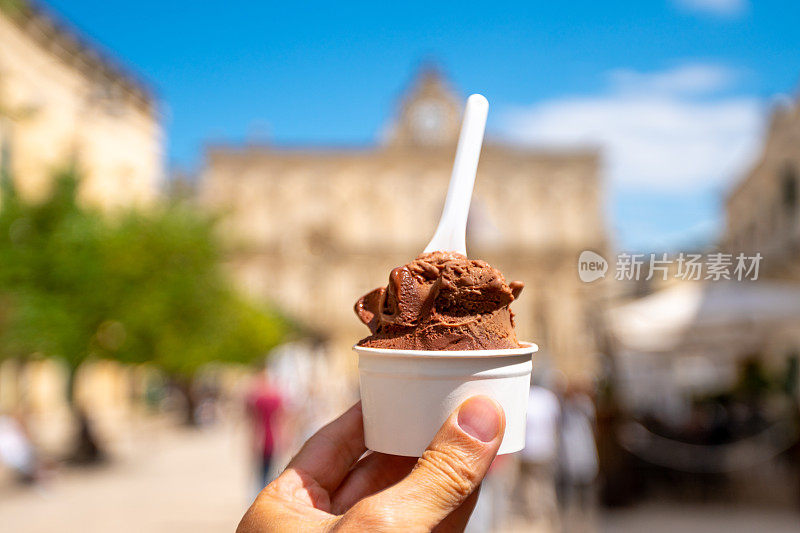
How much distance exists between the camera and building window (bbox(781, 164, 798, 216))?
12211 millimetres

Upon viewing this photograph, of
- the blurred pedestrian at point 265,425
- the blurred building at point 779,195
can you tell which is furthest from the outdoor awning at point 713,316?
the blurred building at point 779,195

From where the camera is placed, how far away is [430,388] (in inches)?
68.7

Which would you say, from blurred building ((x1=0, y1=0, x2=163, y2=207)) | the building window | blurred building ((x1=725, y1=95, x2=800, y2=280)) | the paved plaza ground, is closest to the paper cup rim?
the paved plaza ground

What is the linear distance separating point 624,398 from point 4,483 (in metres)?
8.77

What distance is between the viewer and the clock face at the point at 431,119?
150ft

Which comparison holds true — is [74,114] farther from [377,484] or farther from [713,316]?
A: [377,484]

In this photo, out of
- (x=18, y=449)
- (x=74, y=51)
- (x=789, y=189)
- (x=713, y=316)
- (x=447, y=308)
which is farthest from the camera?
(x=74, y=51)

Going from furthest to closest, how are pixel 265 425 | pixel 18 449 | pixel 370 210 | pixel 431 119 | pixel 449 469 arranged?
pixel 431 119
pixel 370 210
pixel 18 449
pixel 265 425
pixel 449 469

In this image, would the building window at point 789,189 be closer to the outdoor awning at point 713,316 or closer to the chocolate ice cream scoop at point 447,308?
the outdoor awning at point 713,316

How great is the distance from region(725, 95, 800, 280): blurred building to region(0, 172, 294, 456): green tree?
911cm

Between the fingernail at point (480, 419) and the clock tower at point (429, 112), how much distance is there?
44.3 metres

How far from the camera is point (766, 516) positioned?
7.77m

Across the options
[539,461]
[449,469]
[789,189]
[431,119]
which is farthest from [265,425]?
[431,119]

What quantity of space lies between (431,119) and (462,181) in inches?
1758
